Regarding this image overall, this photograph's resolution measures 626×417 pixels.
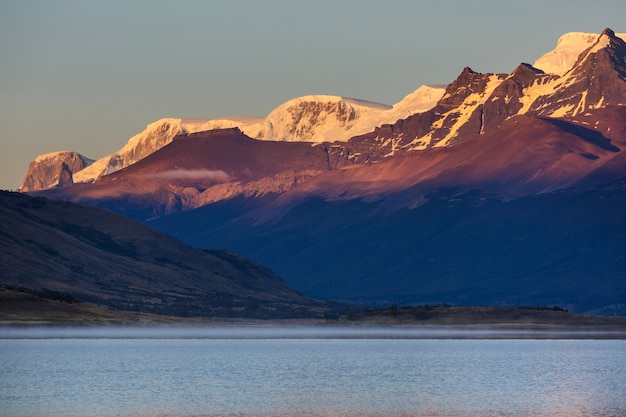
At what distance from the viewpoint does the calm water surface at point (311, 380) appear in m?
93.2

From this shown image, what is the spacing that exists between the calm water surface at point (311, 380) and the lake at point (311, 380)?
0.09 m

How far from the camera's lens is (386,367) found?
135 meters

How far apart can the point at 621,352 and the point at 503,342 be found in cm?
3318

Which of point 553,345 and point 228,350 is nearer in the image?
point 228,350

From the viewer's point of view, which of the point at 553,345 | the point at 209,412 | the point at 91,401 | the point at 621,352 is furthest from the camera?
the point at 553,345

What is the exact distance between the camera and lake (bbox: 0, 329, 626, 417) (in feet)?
306

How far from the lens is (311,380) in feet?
385

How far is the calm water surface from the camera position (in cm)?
9319

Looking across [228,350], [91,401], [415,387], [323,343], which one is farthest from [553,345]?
[91,401]

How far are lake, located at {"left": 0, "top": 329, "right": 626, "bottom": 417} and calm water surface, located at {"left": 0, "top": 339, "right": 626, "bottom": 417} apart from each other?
0.09 metres

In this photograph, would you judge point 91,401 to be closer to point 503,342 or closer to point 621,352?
point 621,352

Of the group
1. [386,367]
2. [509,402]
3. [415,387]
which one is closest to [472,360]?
[386,367]

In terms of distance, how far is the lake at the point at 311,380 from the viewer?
93125mm

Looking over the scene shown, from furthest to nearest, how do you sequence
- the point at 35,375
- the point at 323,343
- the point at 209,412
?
the point at 323,343
the point at 35,375
the point at 209,412
